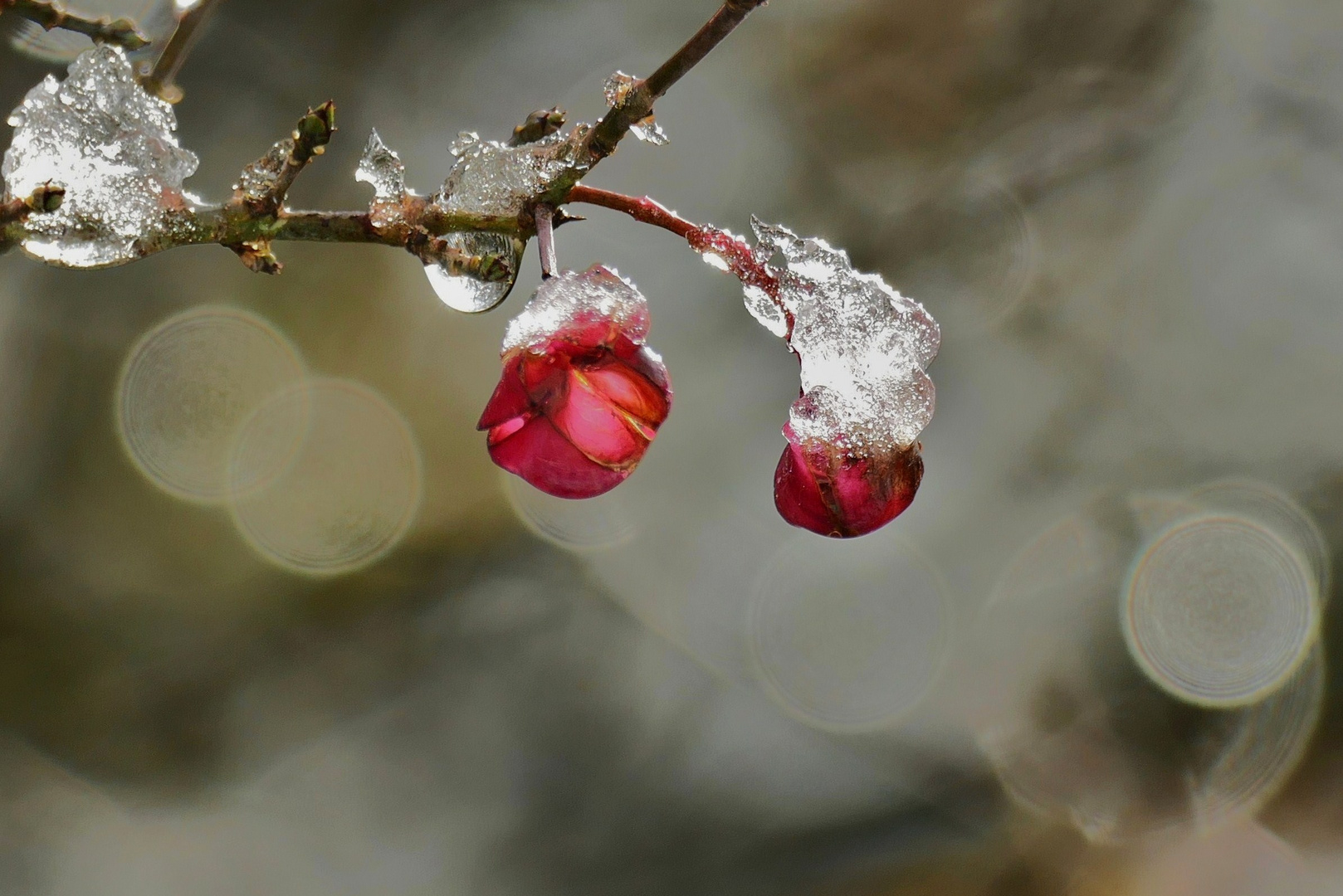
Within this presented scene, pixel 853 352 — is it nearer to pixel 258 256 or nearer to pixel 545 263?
pixel 545 263

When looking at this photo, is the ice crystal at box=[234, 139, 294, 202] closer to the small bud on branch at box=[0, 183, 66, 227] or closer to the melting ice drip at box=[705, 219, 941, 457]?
the small bud on branch at box=[0, 183, 66, 227]

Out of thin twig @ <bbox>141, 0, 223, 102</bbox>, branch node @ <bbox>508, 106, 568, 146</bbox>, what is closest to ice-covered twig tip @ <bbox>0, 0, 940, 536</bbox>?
branch node @ <bbox>508, 106, 568, 146</bbox>

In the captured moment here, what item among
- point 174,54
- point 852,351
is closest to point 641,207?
point 852,351

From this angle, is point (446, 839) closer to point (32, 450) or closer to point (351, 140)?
point (32, 450)

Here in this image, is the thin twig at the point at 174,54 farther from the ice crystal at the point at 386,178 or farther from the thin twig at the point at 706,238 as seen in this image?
the thin twig at the point at 706,238

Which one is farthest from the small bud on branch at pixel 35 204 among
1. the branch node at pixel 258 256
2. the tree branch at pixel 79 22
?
the tree branch at pixel 79 22

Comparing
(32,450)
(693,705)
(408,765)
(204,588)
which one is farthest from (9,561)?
(693,705)
